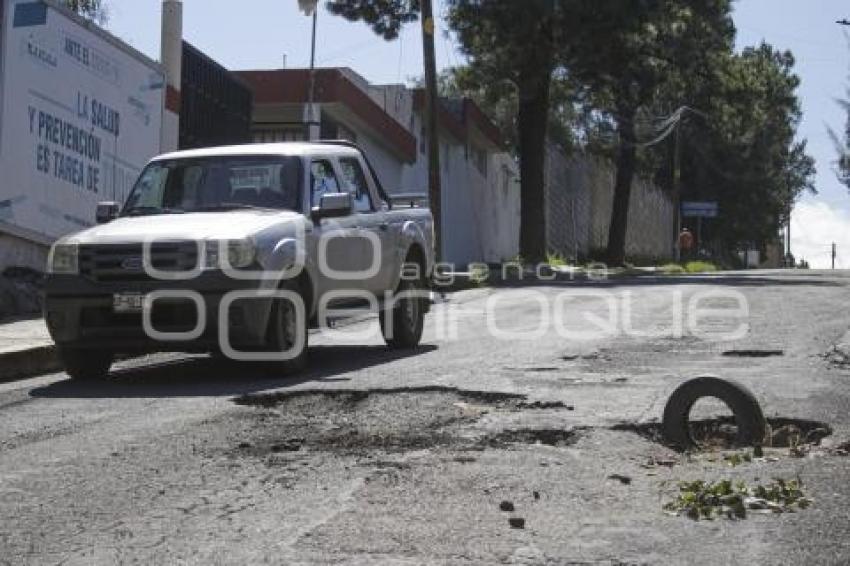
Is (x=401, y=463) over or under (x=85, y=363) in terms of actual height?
under

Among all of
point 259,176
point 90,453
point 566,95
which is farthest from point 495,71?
point 90,453

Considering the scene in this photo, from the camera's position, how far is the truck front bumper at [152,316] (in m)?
9.04

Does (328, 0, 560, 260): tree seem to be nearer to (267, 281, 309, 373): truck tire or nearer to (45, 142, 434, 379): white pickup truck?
(45, 142, 434, 379): white pickup truck

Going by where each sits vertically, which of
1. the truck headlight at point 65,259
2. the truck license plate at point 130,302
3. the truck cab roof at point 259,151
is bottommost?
the truck license plate at point 130,302

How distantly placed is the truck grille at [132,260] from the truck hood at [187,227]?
6 centimetres

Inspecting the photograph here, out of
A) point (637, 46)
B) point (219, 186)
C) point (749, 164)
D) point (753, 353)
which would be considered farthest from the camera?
point (749, 164)

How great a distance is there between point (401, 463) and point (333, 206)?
4.22 meters

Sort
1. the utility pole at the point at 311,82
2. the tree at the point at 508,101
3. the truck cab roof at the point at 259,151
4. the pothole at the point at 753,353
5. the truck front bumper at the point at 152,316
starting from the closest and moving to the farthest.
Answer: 1. the truck front bumper at the point at 152,316
2. the truck cab roof at the point at 259,151
3. the pothole at the point at 753,353
4. the utility pole at the point at 311,82
5. the tree at the point at 508,101

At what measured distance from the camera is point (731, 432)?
6996 mm

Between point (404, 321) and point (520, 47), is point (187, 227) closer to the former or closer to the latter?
point (404, 321)

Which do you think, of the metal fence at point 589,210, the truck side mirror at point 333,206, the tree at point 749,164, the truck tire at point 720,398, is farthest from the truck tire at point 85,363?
the tree at point 749,164

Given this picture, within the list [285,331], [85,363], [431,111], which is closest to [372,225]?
[285,331]

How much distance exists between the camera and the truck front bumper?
9039 millimetres

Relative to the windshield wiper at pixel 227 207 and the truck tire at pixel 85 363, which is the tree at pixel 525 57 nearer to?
the windshield wiper at pixel 227 207
